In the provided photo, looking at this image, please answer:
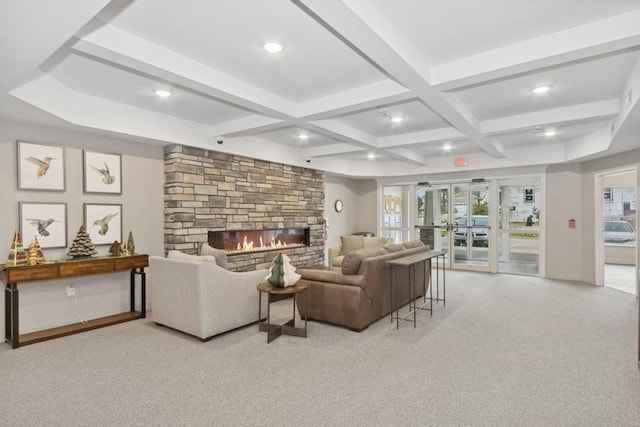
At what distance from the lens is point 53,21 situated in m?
→ 1.98

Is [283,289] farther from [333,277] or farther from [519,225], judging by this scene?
[519,225]

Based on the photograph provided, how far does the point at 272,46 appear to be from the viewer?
2896mm

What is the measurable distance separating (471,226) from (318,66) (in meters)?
6.46

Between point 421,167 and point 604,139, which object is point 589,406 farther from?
point 421,167

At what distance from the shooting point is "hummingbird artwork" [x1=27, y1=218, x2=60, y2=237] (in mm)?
4043

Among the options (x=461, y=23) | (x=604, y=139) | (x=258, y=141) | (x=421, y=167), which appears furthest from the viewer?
(x=421, y=167)

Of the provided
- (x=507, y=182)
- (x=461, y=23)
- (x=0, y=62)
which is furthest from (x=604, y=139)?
(x=0, y=62)

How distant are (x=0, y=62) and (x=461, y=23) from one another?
10.7 feet

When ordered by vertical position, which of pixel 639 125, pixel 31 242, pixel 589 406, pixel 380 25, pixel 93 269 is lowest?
pixel 589 406

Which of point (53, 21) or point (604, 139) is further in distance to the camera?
point (604, 139)

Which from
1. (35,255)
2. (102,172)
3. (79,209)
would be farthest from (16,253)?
(102,172)

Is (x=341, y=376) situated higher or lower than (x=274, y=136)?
lower

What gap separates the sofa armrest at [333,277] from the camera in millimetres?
4095

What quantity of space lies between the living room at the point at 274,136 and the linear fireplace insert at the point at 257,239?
13.6 inches
